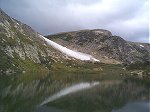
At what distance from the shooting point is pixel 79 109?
91.2 metres

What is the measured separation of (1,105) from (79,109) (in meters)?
24.1

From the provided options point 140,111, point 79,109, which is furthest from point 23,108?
point 140,111

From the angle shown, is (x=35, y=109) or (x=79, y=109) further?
(x=79, y=109)

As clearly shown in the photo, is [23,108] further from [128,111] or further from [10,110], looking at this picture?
[128,111]

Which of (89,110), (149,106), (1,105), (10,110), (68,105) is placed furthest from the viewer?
(149,106)

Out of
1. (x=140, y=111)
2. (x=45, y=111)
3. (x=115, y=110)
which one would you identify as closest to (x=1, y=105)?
(x=45, y=111)

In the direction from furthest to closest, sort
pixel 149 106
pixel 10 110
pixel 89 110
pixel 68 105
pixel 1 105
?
pixel 149 106 → pixel 68 105 → pixel 89 110 → pixel 1 105 → pixel 10 110

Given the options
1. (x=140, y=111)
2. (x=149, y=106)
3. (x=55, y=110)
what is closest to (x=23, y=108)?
(x=55, y=110)

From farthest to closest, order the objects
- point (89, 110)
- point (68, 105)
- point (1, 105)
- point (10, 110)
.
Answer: point (68, 105) < point (89, 110) < point (1, 105) < point (10, 110)

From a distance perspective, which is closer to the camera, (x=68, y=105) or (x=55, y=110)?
(x=55, y=110)

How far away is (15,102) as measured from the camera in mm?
92250

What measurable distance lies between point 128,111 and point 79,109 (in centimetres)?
1539

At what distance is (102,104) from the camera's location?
106m

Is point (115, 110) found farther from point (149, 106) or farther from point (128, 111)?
point (149, 106)
